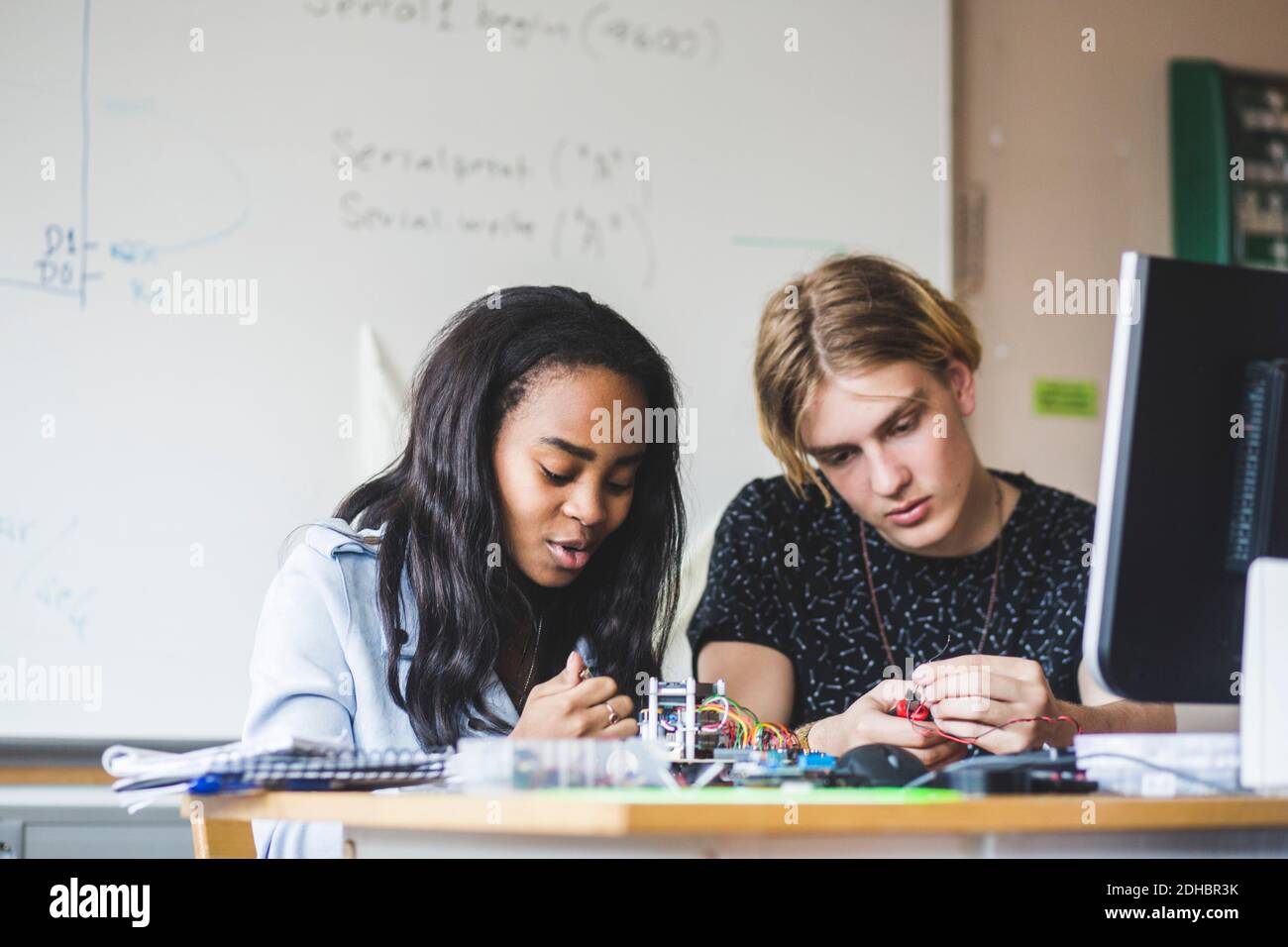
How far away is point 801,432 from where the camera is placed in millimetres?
1825

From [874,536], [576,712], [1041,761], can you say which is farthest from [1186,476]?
[874,536]

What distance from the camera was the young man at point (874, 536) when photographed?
1760mm

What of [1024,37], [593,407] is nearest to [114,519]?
[593,407]

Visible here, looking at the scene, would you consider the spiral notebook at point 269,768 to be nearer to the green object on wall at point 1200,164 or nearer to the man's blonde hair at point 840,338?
the man's blonde hair at point 840,338

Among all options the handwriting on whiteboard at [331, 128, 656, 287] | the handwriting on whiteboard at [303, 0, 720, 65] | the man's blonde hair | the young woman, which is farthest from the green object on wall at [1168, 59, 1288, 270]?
the young woman

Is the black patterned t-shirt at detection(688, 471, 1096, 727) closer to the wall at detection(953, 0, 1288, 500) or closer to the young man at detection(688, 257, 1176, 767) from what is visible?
the young man at detection(688, 257, 1176, 767)

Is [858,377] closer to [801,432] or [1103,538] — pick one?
[801,432]

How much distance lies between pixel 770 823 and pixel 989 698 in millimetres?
434

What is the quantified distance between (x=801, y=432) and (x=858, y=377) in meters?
0.12

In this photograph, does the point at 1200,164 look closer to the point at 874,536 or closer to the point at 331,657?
the point at 874,536

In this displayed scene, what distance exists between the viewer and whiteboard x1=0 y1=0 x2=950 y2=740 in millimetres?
1738

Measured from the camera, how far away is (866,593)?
182cm

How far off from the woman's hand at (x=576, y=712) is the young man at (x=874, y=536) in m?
0.68

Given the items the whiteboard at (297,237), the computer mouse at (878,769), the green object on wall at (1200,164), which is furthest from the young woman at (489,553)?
the green object on wall at (1200,164)
